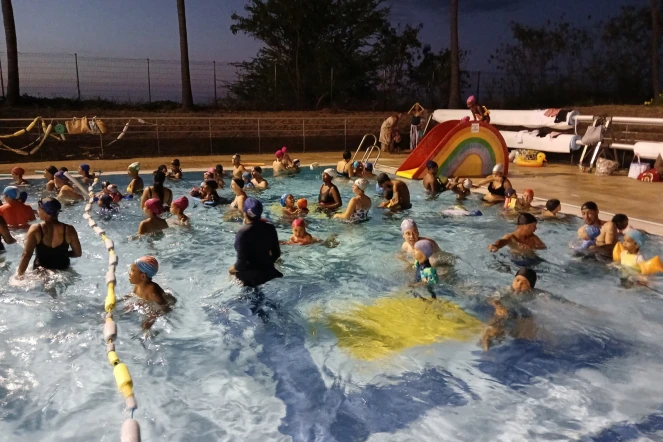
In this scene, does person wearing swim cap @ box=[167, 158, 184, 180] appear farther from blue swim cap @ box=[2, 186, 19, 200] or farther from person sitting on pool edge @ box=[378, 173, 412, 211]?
person sitting on pool edge @ box=[378, 173, 412, 211]

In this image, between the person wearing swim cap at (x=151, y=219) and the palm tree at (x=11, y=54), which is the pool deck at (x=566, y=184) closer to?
the palm tree at (x=11, y=54)

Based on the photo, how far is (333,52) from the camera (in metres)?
28.8

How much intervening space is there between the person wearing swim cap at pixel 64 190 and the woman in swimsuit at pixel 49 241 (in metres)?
4.96

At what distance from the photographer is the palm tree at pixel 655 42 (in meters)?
24.6

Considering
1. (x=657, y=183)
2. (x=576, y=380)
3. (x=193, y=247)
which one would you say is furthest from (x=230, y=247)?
(x=657, y=183)

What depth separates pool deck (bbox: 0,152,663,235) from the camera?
1009cm

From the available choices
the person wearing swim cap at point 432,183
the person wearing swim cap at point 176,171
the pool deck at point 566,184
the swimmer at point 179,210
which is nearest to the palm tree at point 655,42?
the pool deck at point 566,184

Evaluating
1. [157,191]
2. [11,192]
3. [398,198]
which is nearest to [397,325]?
[398,198]

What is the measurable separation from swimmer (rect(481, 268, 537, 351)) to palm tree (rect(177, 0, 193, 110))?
2070cm

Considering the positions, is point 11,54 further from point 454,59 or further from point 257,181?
point 454,59


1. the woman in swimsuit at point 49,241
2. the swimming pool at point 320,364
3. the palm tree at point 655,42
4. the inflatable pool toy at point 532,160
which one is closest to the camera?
the swimming pool at point 320,364

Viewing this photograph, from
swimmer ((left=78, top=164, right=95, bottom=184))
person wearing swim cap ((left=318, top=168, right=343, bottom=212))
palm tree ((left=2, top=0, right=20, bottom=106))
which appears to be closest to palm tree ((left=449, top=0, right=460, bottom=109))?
person wearing swim cap ((left=318, top=168, right=343, bottom=212))

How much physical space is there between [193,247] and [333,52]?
72.8ft

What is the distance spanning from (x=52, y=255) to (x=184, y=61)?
19021mm
